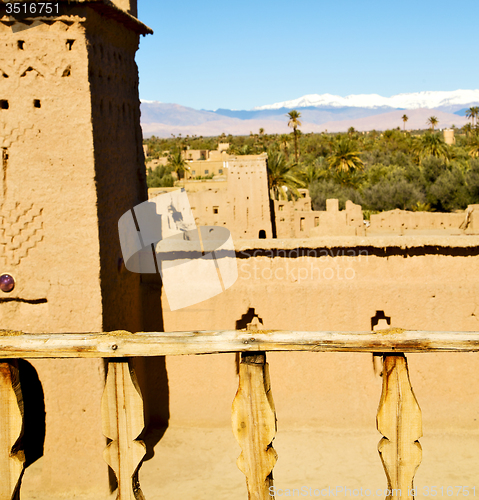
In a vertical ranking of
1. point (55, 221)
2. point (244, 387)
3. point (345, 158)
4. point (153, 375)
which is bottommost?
point (153, 375)

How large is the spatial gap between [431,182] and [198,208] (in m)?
15.1

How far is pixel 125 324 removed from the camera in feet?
→ 22.2

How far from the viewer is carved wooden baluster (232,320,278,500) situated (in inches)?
65.6

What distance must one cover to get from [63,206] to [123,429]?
461 centimetres

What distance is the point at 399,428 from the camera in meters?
1.65

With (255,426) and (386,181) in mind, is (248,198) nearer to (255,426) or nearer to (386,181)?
(255,426)

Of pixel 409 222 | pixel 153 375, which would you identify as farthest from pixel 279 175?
pixel 153 375

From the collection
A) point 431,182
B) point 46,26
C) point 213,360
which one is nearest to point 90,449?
point 213,360

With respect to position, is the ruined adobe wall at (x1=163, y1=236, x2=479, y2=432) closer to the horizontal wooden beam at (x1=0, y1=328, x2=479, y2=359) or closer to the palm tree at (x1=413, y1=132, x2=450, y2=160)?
the horizontal wooden beam at (x1=0, y1=328, x2=479, y2=359)

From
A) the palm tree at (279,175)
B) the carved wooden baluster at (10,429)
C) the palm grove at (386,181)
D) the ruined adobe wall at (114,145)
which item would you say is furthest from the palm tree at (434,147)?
the carved wooden baluster at (10,429)

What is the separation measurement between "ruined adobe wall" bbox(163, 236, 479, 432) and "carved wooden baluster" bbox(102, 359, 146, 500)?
5.26 metres

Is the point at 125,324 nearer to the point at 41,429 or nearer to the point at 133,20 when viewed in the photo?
the point at 41,429

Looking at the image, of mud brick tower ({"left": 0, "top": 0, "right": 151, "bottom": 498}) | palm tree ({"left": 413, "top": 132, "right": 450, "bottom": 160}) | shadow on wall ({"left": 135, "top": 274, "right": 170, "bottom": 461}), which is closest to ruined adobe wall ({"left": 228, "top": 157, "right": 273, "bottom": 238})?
shadow on wall ({"left": 135, "top": 274, "right": 170, "bottom": 461})

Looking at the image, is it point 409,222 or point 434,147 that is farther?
point 434,147
